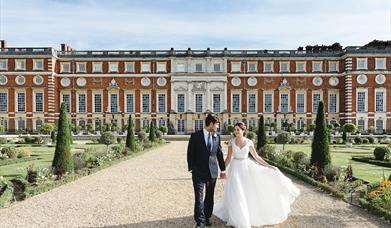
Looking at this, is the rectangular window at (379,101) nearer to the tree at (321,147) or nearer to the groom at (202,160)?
the tree at (321,147)

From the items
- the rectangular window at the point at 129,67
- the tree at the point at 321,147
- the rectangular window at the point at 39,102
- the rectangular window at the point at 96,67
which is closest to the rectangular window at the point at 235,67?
the rectangular window at the point at 129,67

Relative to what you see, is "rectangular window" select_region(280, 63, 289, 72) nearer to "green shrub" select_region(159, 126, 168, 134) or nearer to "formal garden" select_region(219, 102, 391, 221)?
"green shrub" select_region(159, 126, 168, 134)

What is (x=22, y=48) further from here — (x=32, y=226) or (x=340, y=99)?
(x=32, y=226)

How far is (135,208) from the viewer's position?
820 cm

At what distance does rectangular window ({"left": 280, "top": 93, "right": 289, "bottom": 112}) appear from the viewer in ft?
145

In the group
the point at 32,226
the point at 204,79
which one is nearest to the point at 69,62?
the point at 204,79

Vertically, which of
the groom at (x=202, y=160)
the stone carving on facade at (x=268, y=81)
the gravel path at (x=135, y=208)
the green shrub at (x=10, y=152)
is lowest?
the gravel path at (x=135, y=208)

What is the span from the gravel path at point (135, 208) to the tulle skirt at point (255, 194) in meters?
0.32

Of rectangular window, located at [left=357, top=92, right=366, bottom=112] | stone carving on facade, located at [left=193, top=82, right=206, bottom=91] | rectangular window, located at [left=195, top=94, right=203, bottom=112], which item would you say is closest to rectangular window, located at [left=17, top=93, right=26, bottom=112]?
stone carving on facade, located at [left=193, top=82, right=206, bottom=91]

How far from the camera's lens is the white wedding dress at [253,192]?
6.61m

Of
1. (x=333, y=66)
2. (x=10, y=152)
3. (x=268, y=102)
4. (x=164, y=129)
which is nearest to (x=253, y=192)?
(x=10, y=152)

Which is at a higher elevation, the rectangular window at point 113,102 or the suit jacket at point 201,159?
the rectangular window at point 113,102

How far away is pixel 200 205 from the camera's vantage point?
6.48 metres

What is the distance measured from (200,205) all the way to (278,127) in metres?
38.1
